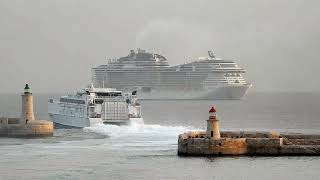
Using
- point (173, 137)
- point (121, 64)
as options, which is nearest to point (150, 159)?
point (173, 137)

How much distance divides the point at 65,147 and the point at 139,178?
17.2 metres

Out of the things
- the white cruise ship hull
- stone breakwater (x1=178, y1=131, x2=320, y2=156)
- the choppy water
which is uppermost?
the white cruise ship hull

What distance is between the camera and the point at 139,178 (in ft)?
146

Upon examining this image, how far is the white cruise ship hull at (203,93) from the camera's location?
18075 centimetres

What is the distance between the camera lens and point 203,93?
183 meters

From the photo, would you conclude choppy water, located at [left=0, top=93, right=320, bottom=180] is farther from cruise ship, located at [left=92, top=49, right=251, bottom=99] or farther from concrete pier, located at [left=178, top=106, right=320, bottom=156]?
cruise ship, located at [left=92, top=49, right=251, bottom=99]

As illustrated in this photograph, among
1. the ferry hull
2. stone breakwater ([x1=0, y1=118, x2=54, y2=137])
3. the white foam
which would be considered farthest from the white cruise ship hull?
stone breakwater ([x1=0, y1=118, x2=54, y2=137])

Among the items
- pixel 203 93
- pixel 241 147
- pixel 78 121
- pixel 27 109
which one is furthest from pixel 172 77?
pixel 241 147

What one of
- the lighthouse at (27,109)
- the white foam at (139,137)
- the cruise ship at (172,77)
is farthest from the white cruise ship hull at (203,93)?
the lighthouse at (27,109)

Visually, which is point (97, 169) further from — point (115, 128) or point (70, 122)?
point (70, 122)

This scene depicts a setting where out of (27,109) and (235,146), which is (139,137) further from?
(235,146)

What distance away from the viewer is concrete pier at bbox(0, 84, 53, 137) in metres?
71.3

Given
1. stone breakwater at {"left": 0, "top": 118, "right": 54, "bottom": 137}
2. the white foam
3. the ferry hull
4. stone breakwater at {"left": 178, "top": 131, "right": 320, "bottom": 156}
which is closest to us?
stone breakwater at {"left": 178, "top": 131, "right": 320, "bottom": 156}

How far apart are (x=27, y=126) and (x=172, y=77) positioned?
112967 millimetres
